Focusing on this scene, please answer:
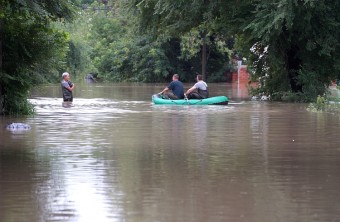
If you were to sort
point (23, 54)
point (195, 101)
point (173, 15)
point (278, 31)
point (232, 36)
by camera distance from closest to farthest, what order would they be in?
point (23, 54) → point (195, 101) → point (278, 31) → point (173, 15) → point (232, 36)

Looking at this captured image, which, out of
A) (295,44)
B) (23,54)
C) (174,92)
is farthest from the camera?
(295,44)

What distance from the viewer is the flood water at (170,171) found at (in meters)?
10.2

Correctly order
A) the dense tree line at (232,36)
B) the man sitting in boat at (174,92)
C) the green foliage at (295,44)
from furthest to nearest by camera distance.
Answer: the man sitting in boat at (174,92), the green foliage at (295,44), the dense tree line at (232,36)

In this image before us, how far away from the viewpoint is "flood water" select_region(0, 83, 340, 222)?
10.2 meters

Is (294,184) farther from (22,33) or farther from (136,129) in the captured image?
(22,33)

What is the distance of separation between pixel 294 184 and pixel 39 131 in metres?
9.68

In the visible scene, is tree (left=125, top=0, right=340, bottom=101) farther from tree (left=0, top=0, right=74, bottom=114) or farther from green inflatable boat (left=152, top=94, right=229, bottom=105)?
tree (left=0, top=0, right=74, bottom=114)

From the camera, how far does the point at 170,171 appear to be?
44.0ft

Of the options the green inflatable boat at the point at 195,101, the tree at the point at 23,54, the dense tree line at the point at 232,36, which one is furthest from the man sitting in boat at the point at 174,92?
the tree at the point at 23,54

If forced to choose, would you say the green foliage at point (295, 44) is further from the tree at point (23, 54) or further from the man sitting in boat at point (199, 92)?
the tree at point (23, 54)

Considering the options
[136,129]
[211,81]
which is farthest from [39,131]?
[211,81]

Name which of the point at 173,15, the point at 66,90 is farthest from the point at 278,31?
the point at 66,90

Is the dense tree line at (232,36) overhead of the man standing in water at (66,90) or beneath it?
overhead

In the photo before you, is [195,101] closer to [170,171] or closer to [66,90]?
[66,90]
